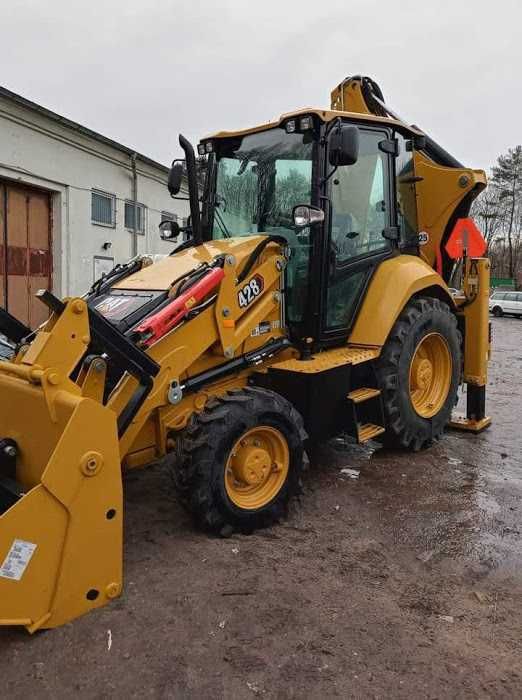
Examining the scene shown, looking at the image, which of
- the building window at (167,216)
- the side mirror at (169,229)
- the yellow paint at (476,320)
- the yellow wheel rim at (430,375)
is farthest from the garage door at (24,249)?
the yellow paint at (476,320)

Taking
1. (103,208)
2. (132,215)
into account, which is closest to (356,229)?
(103,208)

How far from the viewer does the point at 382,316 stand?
4.77 metres

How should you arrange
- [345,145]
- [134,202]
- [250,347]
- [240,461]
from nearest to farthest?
1. [240,461]
2. [345,145]
3. [250,347]
4. [134,202]

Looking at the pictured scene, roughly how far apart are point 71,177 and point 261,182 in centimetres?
855

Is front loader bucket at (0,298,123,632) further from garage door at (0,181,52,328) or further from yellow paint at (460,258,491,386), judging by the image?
garage door at (0,181,52,328)

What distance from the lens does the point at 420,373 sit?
17.5 ft

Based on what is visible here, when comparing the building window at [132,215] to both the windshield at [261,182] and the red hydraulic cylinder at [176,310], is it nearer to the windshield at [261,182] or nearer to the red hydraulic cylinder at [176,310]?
the windshield at [261,182]

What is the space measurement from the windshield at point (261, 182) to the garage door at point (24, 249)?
24.0 ft

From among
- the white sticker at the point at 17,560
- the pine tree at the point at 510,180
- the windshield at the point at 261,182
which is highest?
the pine tree at the point at 510,180

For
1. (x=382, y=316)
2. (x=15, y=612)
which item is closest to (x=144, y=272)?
(x=382, y=316)

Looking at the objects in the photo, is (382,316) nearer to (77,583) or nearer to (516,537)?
(516,537)

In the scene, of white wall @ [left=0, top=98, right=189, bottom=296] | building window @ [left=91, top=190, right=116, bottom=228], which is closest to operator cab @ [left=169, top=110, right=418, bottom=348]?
white wall @ [left=0, top=98, right=189, bottom=296]

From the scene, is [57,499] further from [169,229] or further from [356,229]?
[356,229]

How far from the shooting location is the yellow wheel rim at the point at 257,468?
3564 millimetres
